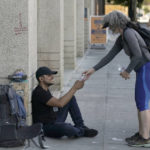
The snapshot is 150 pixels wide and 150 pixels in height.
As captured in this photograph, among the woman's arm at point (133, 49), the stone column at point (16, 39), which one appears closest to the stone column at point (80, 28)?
the stone column at point (16, 39)

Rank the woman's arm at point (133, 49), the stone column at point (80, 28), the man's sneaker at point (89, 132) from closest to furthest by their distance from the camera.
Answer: the woman's arm at point (133, 49)
the man's sneaker at point (89, 132)
the stone column at point (80, 28)

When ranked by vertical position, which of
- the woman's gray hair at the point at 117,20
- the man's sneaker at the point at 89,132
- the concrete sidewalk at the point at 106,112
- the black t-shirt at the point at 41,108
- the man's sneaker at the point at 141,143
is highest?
the woman's gray hair at the point at 117,20

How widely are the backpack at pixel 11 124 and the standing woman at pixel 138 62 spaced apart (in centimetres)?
98

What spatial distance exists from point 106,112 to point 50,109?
6.82ft

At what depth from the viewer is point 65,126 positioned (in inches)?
248

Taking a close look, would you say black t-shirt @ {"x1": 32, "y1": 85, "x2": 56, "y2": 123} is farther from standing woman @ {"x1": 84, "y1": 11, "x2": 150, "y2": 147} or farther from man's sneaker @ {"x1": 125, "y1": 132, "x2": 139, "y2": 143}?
man's sneaker @ {"x1": 125, "y1": 132, "x2": 139, "y2": 143}

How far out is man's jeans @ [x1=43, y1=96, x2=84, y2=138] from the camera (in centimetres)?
632

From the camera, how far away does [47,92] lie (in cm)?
635

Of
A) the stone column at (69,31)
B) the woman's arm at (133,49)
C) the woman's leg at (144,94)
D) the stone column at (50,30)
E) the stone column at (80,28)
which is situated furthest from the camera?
the stone column at (80,28)

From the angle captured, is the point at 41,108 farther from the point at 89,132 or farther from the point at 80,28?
the point at 80,28

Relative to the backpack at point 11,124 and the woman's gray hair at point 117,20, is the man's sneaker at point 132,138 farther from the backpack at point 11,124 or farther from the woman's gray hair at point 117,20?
the woman's gray hair at point 117,20

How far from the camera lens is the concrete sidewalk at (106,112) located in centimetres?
636

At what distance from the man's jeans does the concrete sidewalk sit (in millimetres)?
104

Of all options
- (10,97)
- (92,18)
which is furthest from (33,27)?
(92,18)
